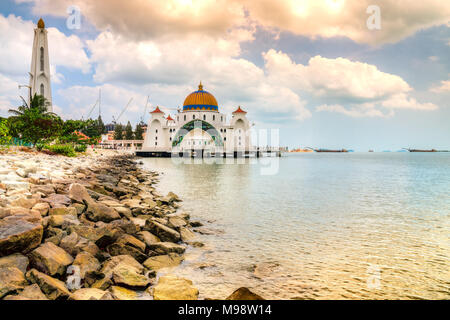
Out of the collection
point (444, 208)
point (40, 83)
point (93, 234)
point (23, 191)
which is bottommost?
point (444, 208)

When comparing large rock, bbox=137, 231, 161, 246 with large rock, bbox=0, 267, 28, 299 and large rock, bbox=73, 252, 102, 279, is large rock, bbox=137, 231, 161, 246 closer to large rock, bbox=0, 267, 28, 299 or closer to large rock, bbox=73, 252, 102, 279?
large rock, bbox=73, 252, 102, 279

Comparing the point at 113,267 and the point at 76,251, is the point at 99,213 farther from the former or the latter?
the point at 113,267

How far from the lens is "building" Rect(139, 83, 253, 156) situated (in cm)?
9906

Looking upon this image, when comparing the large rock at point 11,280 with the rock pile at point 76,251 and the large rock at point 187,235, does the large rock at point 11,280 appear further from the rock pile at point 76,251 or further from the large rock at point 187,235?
the large rock at point 187,235

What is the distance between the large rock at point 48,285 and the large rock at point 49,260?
0.37 meters

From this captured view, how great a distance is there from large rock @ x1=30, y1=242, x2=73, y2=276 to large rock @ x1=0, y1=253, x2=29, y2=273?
178mm

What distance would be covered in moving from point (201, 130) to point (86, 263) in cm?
9502

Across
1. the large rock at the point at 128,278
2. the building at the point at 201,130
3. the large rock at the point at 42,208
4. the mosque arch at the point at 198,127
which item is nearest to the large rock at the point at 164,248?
the large rock at the point at 128,278

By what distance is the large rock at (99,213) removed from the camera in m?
9.21

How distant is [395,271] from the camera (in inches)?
302

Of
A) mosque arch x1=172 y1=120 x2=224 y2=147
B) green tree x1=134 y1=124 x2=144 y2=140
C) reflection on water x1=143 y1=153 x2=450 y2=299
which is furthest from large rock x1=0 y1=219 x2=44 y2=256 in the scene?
green tree x1=134 y1=124 x2=144 y2=140

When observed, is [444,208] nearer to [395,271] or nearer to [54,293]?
[395,271]
